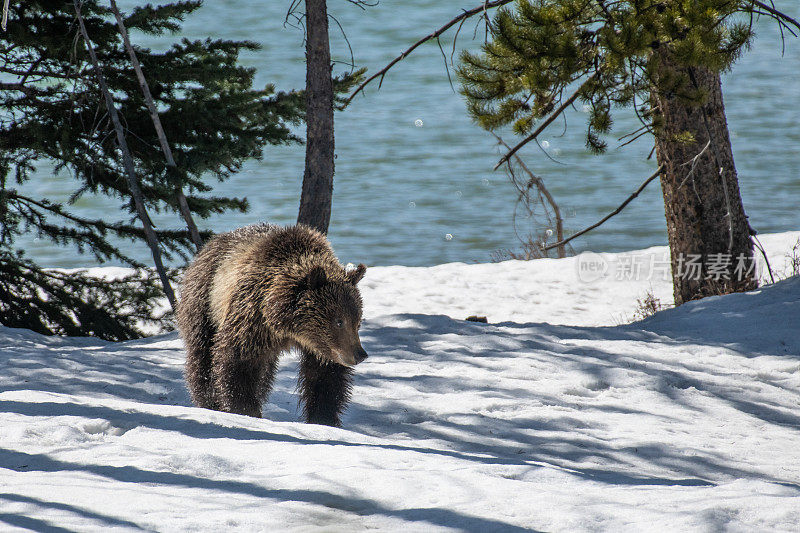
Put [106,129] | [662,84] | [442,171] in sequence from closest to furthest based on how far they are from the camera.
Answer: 1. [662,84]
2. [106,129]
3. [442,171]

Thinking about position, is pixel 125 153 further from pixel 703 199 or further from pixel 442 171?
pixel 442 171

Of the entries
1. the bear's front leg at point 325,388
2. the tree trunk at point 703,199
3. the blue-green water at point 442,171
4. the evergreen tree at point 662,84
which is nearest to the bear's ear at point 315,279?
the bear's front leg at point 325,388

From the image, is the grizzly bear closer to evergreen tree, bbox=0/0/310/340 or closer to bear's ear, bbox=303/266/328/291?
bear's ear, bbox=303/266/328/291

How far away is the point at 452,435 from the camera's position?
16.5 ft

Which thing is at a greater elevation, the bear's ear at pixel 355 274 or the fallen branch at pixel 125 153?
the fallen branch at pixel 125 153

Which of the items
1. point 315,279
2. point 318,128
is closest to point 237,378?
point 315,279

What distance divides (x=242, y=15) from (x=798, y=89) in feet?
125

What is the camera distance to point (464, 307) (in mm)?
12164

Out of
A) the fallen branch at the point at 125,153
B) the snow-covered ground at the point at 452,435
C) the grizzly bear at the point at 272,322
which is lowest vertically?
the snow-covered ground at the point at 452,435

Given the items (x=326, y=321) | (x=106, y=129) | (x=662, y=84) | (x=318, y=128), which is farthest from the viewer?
(x=106, y=129)

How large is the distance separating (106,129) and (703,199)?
7.72 meters

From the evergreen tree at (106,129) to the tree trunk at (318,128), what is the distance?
1.22 m

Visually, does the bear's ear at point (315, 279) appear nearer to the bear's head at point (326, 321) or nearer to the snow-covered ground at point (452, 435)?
the bear's head at point (326, 321)

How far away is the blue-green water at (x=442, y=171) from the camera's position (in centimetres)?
2436
